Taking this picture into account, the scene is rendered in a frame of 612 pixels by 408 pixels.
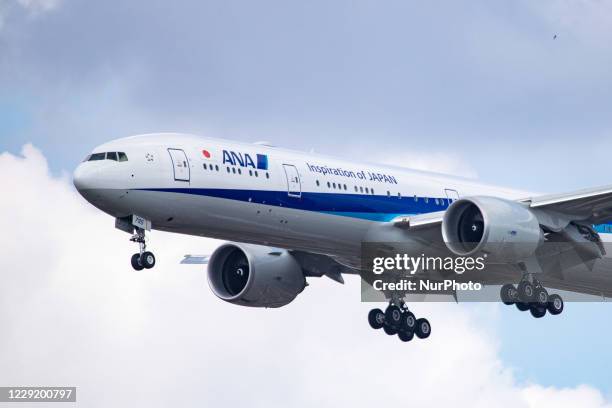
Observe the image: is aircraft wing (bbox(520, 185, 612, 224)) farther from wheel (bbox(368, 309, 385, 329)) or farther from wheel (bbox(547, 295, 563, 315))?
wheel (bbox(368, 309, 385, 329))

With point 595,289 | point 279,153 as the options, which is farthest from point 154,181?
point 595,289

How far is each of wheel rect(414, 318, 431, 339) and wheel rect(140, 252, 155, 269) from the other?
1347 cm

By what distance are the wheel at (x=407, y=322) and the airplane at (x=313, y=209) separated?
2726mm

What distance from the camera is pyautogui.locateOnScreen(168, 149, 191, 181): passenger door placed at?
3759 cm

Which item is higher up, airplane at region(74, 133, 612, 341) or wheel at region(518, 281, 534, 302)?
airplane at region(74, 133, 612, 341)

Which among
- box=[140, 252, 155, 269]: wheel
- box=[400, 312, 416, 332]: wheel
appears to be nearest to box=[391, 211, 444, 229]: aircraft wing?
box=[400, 312, 416, 332]: wheel

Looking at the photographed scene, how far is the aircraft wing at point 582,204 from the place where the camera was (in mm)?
40344

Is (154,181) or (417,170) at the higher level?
(417,170)

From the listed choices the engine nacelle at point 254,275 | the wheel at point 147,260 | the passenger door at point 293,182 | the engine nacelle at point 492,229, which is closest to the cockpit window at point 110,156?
the wheel at point 147,260

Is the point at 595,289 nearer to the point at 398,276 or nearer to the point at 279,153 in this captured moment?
the point at 398,276

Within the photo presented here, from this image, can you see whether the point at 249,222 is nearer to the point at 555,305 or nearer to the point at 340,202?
the point at 340,202

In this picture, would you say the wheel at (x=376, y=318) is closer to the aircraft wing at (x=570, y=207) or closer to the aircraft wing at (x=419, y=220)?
the aircraft wing at (x=570, y=207)

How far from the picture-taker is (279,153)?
4019cm

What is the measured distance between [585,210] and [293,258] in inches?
414
